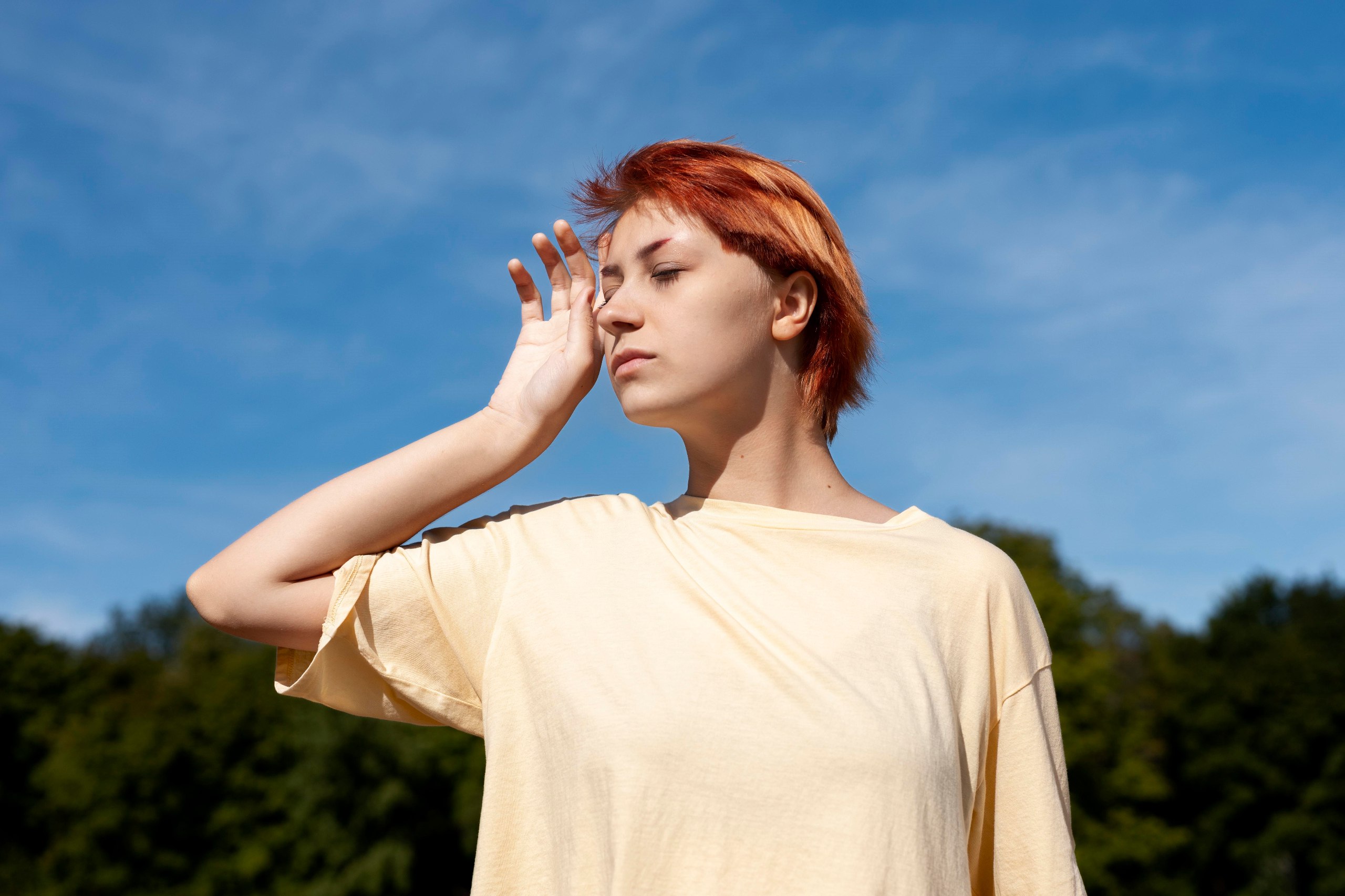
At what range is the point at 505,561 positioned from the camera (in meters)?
2.44

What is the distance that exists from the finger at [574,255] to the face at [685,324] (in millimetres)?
153

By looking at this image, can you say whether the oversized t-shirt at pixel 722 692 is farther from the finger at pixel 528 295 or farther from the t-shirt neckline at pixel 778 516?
the finger at pixel 528 295

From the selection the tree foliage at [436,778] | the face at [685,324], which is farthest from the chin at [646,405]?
the tree foliage at [436,778]

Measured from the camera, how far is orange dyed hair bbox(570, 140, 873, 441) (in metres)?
2.59

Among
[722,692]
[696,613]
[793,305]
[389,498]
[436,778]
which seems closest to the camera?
[722,692]

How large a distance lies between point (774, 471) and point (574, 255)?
734 millimetres

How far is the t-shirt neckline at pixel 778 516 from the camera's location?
2.55 meters

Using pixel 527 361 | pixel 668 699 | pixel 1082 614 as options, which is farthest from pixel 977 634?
pixel 1082 614

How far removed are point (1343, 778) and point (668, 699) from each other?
36759 mm

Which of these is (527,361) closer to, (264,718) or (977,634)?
(977,634)

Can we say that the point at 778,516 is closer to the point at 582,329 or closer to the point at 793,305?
the point at 793,305

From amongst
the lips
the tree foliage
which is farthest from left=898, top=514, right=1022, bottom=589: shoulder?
the tree foliage

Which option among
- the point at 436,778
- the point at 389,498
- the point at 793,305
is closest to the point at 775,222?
the point at 793,305

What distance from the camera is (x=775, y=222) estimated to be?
103 inches
